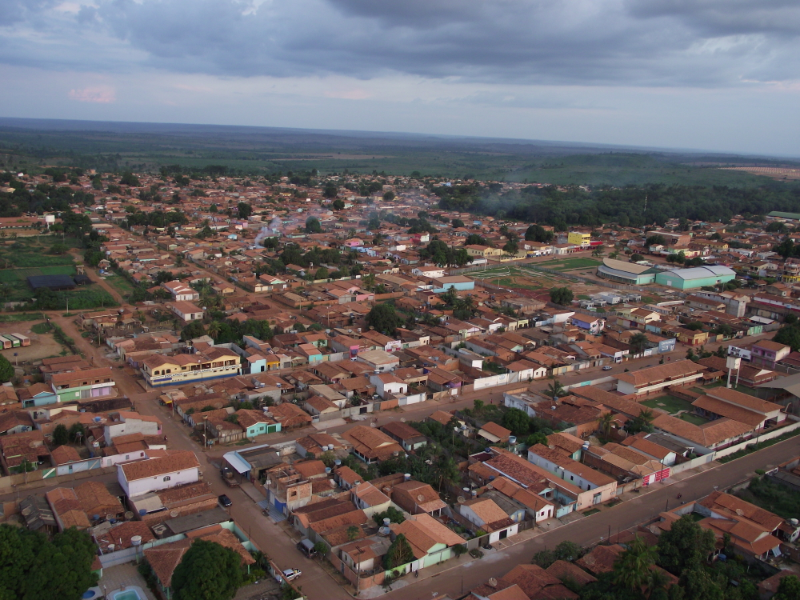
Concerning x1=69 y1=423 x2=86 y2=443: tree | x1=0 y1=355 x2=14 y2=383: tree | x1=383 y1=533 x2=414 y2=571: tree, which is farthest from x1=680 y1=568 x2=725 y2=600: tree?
x1=0 y1=355 x2=14 y2=383: tree

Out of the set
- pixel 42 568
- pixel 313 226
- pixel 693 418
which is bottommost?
pixel 693 418

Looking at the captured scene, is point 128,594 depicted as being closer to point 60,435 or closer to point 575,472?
point 60,435

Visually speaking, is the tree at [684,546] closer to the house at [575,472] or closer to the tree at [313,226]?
the house at [575,472]

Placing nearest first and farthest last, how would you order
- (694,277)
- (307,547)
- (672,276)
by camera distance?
(307,547) → (694,277) → (672,276)

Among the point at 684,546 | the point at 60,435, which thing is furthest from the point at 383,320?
the point at 684,546

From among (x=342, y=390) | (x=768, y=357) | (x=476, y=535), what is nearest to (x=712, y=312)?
(x=768, y=357)

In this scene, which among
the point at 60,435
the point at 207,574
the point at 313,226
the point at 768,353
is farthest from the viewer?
the point at 313,226

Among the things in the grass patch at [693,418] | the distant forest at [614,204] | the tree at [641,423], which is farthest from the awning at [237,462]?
the distant forest at [614,204]

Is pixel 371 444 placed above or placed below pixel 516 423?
below
